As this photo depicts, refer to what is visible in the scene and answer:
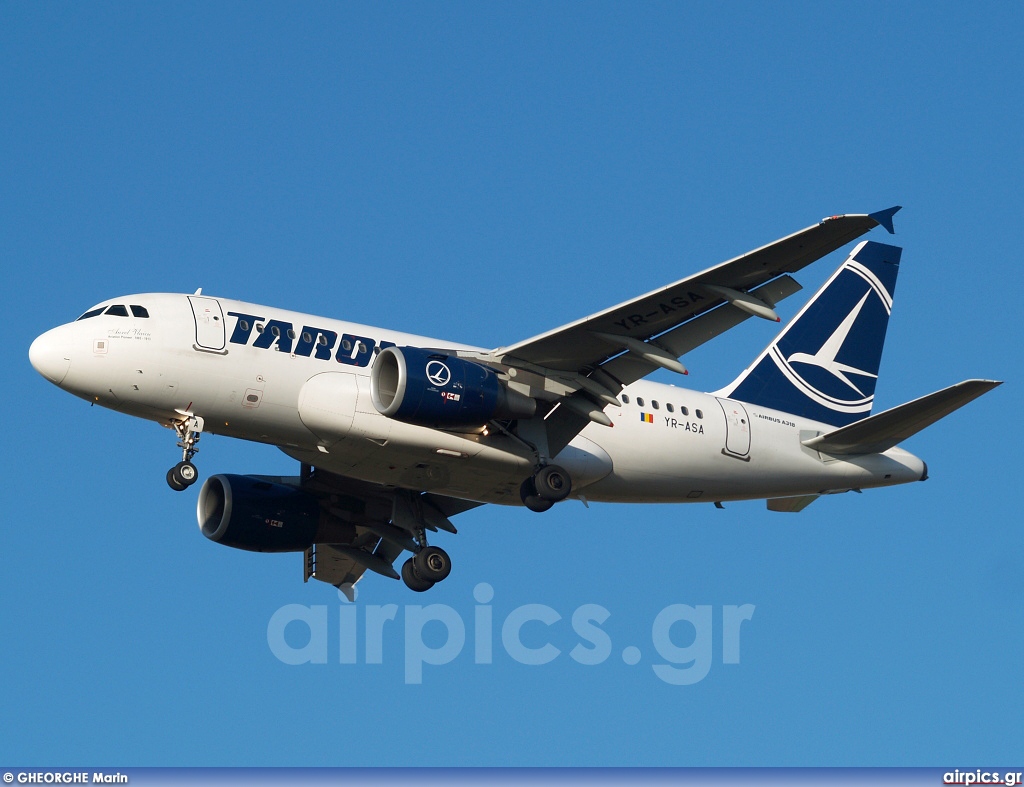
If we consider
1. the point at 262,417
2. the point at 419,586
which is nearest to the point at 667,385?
the point at 419,586

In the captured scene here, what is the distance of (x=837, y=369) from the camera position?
40.4 meters

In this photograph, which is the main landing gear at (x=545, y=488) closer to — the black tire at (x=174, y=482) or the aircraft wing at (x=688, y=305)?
the aircraft wing at (x=688, y=305)

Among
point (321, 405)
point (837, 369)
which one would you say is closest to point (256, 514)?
point (321, 405)

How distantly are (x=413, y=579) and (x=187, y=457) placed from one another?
704cm

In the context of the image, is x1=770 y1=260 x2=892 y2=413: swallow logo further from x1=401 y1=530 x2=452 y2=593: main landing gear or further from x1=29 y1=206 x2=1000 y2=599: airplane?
x1=401 y1=530 x2=452 y2=593: main landing gear

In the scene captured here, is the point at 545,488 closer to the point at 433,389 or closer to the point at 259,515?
the point at 433,389

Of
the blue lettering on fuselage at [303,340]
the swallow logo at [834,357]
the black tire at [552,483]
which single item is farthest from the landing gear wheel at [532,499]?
the swallow logo at [834,357]

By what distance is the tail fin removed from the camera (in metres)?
39.2

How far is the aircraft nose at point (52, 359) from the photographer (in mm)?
31547

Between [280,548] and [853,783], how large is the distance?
644 inches

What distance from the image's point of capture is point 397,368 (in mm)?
32094

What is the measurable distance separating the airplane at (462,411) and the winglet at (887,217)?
0.10 feet

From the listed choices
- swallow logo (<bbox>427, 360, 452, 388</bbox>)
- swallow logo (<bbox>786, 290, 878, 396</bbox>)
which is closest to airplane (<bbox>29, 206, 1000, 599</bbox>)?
swallow logo (<bbox>427, 360, 452, 388</bbox>)

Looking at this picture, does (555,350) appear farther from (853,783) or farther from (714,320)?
(853,783)
